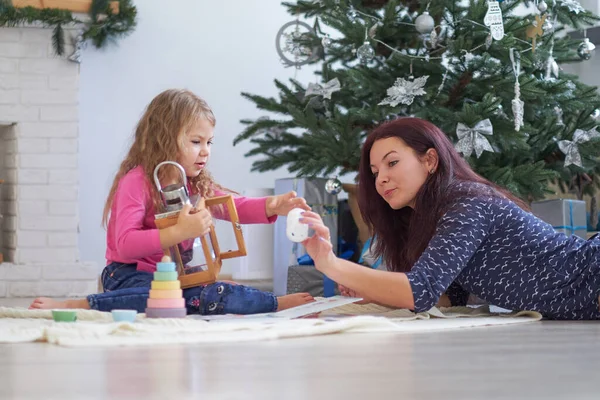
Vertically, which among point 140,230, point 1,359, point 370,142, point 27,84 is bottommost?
point 1,359

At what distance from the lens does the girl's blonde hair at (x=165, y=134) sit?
2.14 m

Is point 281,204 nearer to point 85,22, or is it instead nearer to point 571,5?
point 571,5

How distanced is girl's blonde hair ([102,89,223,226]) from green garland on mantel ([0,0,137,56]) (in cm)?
181

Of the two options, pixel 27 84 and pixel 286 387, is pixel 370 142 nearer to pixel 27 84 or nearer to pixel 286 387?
pixel 286 387

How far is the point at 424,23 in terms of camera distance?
2906 millimetres

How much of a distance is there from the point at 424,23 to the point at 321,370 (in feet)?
6.73

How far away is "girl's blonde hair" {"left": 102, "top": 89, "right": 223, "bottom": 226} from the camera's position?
7.03 ft

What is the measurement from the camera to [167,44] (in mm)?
4305

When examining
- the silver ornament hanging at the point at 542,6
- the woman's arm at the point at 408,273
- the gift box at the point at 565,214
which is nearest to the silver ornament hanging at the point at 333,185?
the gift box at the point at 565,214

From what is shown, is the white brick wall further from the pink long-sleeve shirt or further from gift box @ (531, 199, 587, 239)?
gift box @ (531, 199, 587, 239)

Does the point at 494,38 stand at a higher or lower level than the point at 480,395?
higher

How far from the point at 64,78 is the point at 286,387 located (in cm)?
322

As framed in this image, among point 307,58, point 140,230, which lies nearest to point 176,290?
point 140,230

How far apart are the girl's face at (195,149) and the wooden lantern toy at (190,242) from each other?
9cm
